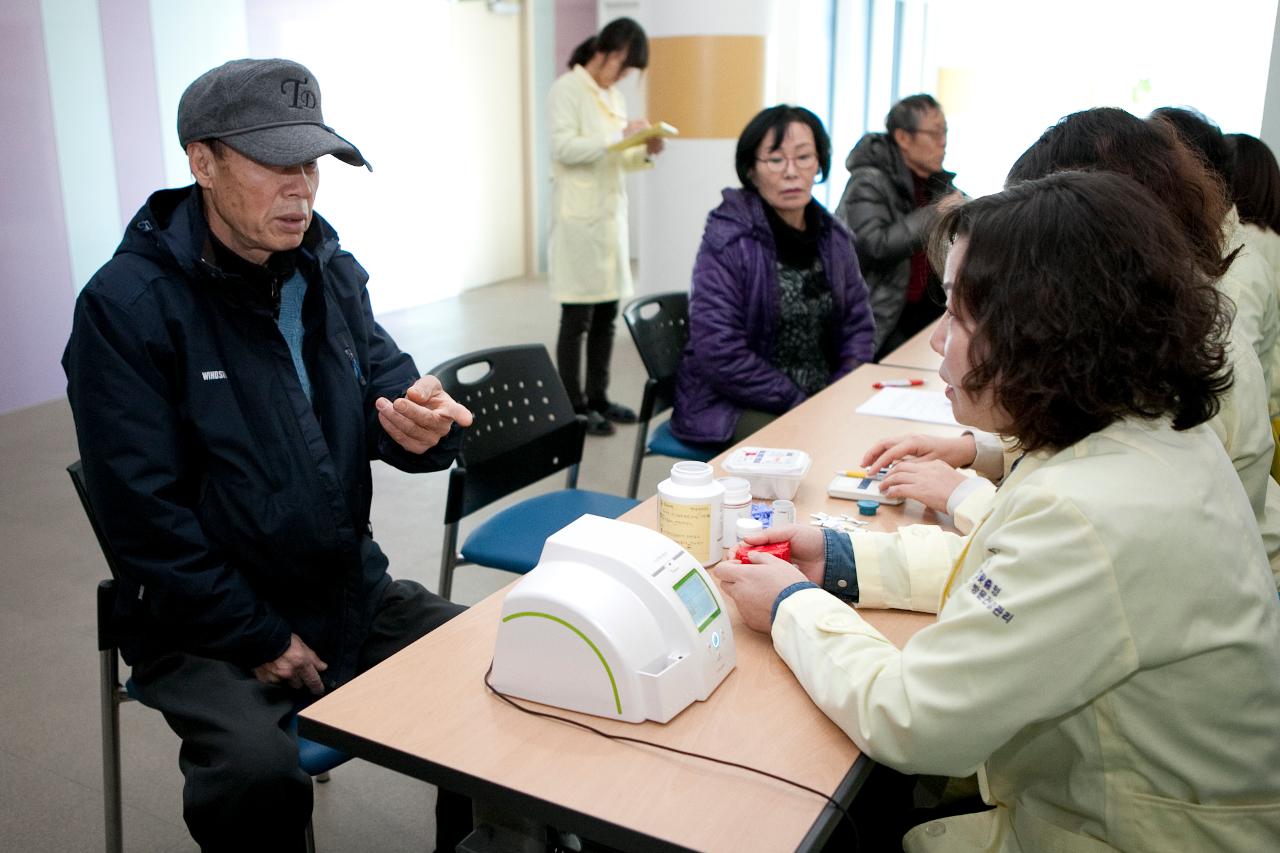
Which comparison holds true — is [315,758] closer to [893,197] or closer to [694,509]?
[694,509]

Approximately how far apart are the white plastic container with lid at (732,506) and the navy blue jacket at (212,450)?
0.59 meters

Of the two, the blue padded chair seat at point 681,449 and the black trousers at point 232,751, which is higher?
the black trousers at point 232,751

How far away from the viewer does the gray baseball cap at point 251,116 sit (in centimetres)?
160

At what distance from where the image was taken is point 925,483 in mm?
1759

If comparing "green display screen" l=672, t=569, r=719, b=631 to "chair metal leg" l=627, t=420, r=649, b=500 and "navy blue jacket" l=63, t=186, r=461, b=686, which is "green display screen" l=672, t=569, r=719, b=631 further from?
"chair metal leg" l=627, t=420, r=649, b=500

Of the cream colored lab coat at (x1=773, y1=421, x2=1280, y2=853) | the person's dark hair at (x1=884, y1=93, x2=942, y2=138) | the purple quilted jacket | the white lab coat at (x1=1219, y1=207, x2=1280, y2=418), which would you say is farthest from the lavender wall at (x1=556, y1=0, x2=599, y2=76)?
the cream colored lab coat at (x1=773, y1=421, x2=1280, y2=853)

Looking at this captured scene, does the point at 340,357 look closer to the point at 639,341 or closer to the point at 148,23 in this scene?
the point at 639,341

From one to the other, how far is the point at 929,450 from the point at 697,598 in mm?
840

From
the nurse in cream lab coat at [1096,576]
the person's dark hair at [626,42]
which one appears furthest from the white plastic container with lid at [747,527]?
the person's dark hair at [626,42]

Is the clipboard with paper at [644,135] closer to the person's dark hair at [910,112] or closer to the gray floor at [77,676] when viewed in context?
the person's dark hair at [910,112]

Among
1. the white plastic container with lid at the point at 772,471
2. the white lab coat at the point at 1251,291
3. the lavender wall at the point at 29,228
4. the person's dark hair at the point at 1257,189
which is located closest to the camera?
the white plastic container with lid at the point at 772,471

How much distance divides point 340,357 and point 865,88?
285 inches

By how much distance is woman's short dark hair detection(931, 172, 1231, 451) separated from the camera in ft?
3.37

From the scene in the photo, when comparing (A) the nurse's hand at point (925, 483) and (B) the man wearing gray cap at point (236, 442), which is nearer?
(B) the man wearing gray cap at point (236, 442)
